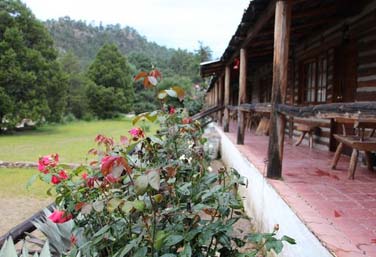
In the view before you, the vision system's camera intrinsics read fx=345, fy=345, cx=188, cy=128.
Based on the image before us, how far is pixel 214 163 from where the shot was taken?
8969 millimetres

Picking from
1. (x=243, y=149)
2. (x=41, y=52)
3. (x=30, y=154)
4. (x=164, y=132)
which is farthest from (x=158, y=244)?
(x=41, y=52)

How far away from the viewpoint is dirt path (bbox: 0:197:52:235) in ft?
17.8

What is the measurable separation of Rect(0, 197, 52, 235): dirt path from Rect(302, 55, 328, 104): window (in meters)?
5.70

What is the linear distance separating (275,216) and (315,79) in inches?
A: 186

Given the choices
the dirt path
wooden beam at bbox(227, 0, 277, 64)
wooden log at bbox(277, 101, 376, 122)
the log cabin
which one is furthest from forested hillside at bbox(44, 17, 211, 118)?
wooden log at bbox(277, 101, 376, 122)

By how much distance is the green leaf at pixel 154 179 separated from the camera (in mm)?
1327

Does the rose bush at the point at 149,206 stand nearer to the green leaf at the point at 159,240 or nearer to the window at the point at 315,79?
the green leaf at the point at 159,240

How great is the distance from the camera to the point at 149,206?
5.84 ft

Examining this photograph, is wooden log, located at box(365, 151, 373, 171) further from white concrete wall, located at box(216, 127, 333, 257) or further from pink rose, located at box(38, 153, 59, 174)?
pink rose, located at box(38, 153, 59, 174)

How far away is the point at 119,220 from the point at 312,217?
1476 mm

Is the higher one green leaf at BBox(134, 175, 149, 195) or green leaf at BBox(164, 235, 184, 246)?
green leaf at BBox(134, 175, 149, 195)

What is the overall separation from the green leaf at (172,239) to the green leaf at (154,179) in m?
0.38

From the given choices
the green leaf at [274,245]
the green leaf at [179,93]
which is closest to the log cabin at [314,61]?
the green leaf at [274,245]

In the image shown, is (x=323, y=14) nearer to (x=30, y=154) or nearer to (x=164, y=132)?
(x=164, y=132)
